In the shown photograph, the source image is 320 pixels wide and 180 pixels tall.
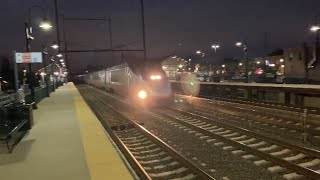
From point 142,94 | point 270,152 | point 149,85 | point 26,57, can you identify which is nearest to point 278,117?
point 270,152

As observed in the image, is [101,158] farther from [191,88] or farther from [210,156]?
[191,88]

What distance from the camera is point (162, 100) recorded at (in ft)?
85.2

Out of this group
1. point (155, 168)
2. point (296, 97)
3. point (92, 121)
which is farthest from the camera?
point (296, 97)

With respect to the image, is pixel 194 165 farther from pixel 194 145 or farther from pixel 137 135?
pixel 137 135

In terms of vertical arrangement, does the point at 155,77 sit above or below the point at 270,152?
above

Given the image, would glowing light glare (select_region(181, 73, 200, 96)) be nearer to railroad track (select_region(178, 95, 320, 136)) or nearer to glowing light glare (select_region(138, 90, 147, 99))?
glowing light glare (select_region(138, 90, 147, 99))

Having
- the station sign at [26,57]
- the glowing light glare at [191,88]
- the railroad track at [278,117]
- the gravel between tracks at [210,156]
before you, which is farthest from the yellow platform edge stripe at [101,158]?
the glowing light glare at [191,88]

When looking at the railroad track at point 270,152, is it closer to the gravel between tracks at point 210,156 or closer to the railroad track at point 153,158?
the gravel between tracks at point 210,156

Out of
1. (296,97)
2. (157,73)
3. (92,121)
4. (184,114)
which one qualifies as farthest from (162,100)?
(92,121)

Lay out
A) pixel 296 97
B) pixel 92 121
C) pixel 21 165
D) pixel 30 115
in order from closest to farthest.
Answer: pixel 21 165
pixel 30 115
pixel 92 121
pixel 296 97

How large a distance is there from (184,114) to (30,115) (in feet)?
27.1

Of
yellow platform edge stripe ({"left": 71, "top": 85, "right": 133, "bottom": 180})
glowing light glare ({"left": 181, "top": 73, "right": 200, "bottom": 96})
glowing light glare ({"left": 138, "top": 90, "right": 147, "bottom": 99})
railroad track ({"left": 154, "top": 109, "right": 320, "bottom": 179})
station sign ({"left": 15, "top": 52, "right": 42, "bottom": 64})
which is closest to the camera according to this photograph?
yellow platform edge stripe ({"left": 71, "top": 85, "right": 133, "bottom": 180})

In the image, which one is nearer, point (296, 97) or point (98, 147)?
point (98, 147)

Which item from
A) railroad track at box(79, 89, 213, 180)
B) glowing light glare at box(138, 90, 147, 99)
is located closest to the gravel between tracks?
railroad track at box(79, 89, 213, 180)
